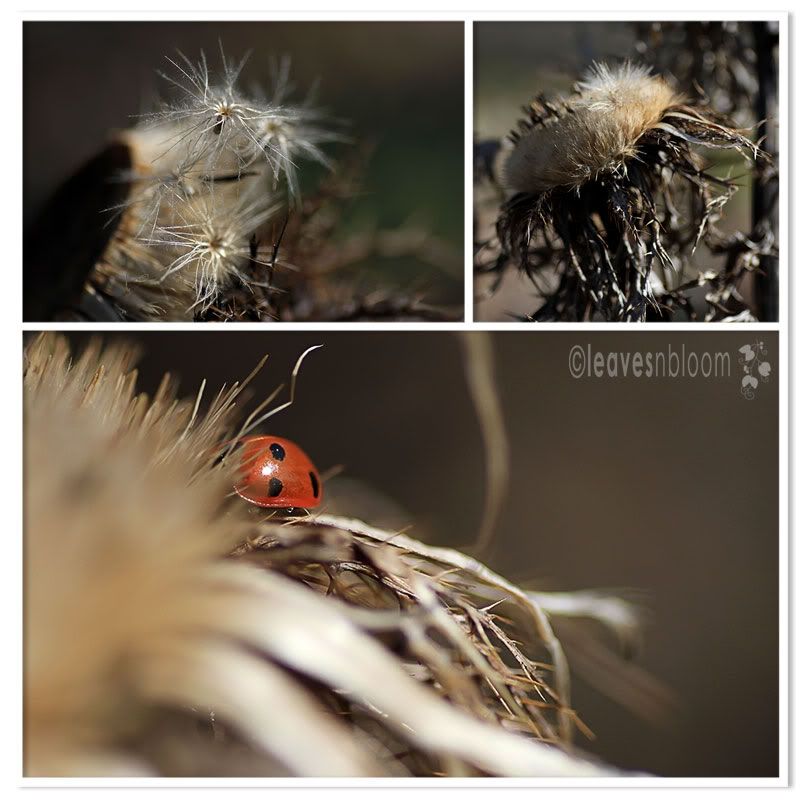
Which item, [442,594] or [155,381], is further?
[155,381]

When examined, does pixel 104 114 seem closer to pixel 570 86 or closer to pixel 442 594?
pixel 570 86

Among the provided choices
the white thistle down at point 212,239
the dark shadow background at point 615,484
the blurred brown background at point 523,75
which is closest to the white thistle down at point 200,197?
the white thistle down at point 212,239

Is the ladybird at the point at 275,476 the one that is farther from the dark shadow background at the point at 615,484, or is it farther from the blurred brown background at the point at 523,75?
the blurred brown background at the point at 523,75

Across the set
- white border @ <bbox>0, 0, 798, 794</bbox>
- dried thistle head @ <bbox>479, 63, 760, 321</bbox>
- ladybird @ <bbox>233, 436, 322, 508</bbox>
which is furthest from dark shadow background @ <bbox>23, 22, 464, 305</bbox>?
ladybird @ <bbox>233, 436, 322, 508</bbox>

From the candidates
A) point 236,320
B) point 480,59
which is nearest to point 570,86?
point 480,59

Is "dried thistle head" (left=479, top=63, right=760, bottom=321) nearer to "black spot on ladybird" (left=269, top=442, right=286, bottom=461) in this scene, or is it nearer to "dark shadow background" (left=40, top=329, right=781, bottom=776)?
"dark shadow background" (left=40, top=329, right=781, bottom=776)
